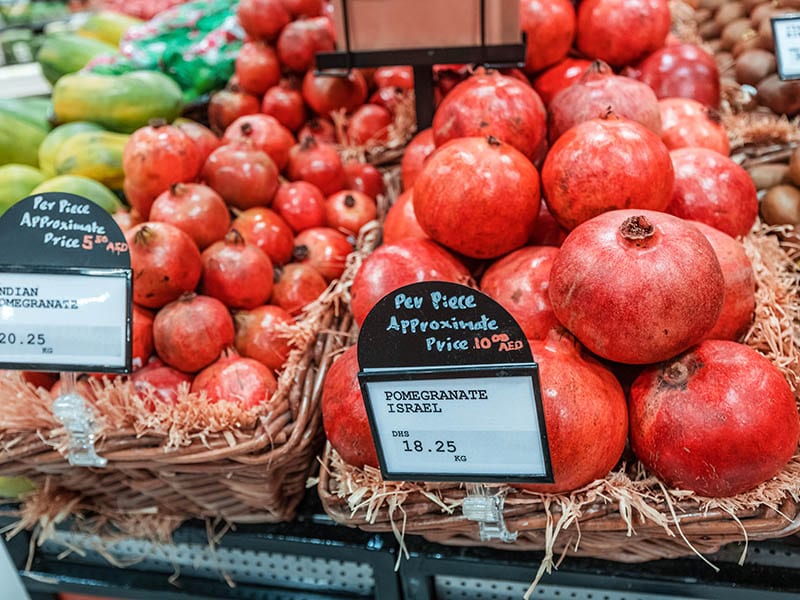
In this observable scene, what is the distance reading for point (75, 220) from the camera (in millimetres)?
1002

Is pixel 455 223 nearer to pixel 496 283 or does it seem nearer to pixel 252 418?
pixel 496 283

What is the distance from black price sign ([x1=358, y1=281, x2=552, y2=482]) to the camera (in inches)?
28.7

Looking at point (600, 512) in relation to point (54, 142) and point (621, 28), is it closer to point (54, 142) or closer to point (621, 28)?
point (621, 28)

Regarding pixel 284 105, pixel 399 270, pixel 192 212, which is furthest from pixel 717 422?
pixel 284 105

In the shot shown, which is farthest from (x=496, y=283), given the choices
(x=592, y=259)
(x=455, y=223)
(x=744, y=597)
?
(x=744, y=597)

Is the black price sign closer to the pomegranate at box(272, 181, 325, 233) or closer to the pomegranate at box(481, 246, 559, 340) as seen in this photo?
the pomegranate at box(481, 246, 559, 340)

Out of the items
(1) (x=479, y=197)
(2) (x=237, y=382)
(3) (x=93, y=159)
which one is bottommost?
(2) (x=237, y=382)

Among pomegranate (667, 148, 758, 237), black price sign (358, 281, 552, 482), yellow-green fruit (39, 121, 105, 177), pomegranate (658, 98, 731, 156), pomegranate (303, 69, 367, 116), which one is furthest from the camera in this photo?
pomegranate (303, 69, 367, 116)

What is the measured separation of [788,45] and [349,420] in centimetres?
144

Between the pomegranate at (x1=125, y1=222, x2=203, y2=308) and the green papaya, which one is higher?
the green papaya

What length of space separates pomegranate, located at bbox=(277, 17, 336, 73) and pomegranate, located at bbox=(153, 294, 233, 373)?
1.11 m

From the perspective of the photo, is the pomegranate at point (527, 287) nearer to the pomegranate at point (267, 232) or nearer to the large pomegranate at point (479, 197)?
the large pomegranate at point (479, 197)

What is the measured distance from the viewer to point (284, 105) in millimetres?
2051

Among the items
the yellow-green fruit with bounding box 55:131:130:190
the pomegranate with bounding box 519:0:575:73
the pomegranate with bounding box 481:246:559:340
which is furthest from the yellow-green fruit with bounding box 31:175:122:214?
the pomegranate with bounding box 519:0:575:73
